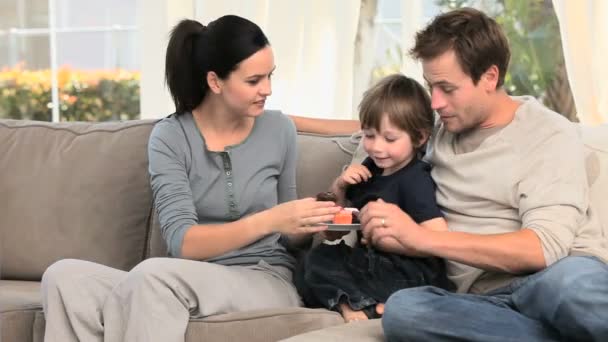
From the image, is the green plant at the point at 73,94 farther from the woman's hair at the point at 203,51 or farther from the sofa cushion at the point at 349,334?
the sofa cushion at the point at 349,334

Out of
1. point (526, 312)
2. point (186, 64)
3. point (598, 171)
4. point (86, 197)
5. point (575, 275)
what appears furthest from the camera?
point (86, 197)

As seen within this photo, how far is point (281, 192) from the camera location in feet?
8.66

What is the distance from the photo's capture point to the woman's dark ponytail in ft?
8.46

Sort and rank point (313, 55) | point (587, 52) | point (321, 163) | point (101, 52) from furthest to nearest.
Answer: point (101, 52)
point (313, 55)
point (587, 52)
point (321, 163)

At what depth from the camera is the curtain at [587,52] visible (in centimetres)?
344

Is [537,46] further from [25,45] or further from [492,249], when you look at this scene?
[25,45]

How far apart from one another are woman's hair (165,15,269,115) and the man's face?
1.45 ft

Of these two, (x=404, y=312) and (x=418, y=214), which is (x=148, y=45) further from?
(x=404, y=312)

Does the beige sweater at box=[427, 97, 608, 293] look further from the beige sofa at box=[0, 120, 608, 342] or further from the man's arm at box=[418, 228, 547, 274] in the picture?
the beige sofa at box=[0, 120, 608, 342]

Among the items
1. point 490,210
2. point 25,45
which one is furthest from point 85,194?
point 25,45

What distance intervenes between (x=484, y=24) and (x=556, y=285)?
2.13 feet

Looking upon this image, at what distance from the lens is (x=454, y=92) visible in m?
2.29

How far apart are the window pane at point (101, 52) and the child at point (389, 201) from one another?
2.54m

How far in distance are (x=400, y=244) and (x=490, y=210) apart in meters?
0.22
